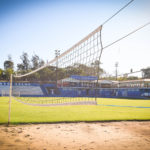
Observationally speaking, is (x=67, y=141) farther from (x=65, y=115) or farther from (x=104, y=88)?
(x=104, y=88)

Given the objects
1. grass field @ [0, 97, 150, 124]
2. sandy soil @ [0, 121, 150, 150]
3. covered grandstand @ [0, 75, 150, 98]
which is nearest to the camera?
sandy soil @ [0, 121, 150, 150]

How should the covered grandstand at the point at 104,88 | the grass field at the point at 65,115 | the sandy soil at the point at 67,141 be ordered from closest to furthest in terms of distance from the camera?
the sandy soil at the point at 67,141 < the grass field at the point at 65,115 < the covered grandstand at the point at 104,88

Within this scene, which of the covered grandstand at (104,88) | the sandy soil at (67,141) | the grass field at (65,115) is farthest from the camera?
the covered grandstand at (104,88)

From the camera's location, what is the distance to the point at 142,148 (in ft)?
9.72

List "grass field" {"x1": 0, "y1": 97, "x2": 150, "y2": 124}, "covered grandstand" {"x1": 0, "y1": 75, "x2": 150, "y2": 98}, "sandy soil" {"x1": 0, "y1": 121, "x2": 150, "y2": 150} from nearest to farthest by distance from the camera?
"sandy soil" {"x1": 0, "y1": 121, "x2": 150, "y2": 150} → "grass field" {"x1": 0, "y1": 97, "x2": 150, "y2": 124} → "covered grandstand" {"x1": 0, "y1": 75, "x2": 150, "y2": 98}

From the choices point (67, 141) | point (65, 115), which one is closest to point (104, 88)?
point (65, 115)

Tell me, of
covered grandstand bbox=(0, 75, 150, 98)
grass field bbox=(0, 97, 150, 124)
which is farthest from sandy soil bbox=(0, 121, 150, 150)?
covered grandstand bbox=(0, 75, 150, 98)

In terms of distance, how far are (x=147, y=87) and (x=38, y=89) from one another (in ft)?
96.3

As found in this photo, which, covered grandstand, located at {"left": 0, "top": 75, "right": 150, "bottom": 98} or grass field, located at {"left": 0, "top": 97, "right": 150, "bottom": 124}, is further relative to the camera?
covered grandstand, located at {"left": 0, "top": 75, "right": 150, "bottom": 98}

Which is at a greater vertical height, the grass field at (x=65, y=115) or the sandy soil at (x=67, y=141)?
the sandy soil at (x=67, y=141)

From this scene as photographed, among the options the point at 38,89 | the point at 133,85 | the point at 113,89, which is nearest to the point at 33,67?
the point at 38,89

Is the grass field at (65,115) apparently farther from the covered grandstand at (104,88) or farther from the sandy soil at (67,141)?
the covered grandstand at (104,88)

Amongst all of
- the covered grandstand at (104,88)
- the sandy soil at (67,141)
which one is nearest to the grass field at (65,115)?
the sandy soil at (67,141)

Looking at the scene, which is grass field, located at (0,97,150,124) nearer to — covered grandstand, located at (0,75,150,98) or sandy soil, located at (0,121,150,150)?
sandy soil, located at (0,121,150,150)
